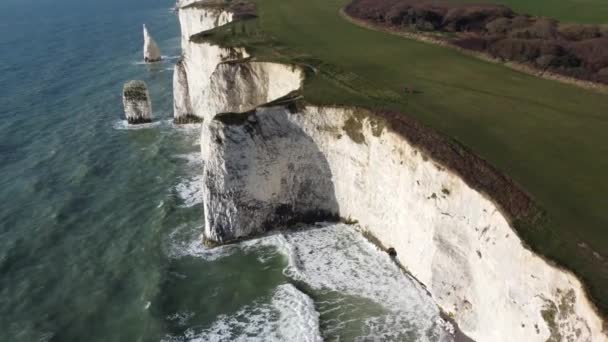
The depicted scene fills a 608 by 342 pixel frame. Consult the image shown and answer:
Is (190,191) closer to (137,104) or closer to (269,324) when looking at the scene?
(269,324)

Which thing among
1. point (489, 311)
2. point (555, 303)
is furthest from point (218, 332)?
point (555, 303)

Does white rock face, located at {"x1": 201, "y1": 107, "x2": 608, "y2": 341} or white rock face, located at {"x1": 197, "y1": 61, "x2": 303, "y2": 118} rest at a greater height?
white rock face, located at {"x1": 197, "y1": 61, "x2": 303, "y2": 118}

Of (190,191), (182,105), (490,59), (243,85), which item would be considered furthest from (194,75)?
(490,59)

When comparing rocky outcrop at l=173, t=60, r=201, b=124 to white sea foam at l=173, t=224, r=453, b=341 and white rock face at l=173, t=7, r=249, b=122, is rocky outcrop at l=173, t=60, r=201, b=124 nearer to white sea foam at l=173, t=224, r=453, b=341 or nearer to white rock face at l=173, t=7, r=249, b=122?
white rock face at l=173, t=7, r=249, b=122

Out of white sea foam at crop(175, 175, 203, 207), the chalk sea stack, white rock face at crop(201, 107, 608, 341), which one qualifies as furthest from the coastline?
white sea foam at crop(175, 175, 203, 207)

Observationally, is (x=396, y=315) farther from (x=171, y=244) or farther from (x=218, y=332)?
(x=171, y=244)
